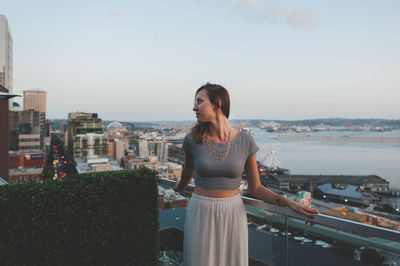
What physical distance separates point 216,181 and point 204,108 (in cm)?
34

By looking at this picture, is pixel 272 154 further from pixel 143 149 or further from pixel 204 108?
pixel 204 108

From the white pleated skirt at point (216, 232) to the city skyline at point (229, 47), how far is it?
11.8 meters

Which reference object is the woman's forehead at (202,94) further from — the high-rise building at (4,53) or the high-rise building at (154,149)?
the high-rise building at (154,149)

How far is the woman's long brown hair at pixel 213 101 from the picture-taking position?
3.97 ft

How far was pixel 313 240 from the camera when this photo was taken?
4.75 feet

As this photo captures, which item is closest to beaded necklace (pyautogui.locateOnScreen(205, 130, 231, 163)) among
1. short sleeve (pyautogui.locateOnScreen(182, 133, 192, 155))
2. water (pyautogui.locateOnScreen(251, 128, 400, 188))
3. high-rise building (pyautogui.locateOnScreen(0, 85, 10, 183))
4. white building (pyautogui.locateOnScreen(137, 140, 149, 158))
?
short sleeve (pyautogui.locateOnScreen(182, 133, 192, 155))

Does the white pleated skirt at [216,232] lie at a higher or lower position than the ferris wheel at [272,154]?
higher

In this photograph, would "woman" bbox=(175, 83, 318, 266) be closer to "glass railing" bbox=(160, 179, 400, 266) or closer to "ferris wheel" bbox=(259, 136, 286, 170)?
"glass railing" bbox=(160, 179, 400, 266)

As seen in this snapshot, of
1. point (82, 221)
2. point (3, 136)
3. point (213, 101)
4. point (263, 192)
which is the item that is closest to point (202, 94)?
point (213, 101)

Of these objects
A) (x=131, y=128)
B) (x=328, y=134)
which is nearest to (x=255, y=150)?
(x=328, y=134)

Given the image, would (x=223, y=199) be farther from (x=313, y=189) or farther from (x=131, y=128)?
(x=131, y=128)

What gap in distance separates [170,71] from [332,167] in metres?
29.3

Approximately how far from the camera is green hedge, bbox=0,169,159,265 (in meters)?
1.33

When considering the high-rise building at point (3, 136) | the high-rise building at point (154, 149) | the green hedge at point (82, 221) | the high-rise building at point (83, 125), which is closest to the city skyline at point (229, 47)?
the high-rise building at point (83, 125)
